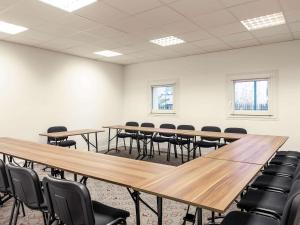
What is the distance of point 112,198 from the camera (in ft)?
11.2

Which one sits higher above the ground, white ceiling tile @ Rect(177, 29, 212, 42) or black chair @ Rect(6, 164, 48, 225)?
white ceiling tile @ Rect(177, 29, 212, 42)

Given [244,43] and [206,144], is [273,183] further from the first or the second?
[244,43]

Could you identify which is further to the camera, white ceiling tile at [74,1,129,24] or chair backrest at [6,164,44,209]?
white ceiling tile at [74,1,129,24]

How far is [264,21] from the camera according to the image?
155 inches

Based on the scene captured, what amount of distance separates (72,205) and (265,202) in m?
1.54

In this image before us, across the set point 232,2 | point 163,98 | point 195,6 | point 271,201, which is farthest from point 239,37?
point 271,201

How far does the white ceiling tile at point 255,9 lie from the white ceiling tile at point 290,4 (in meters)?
0.07

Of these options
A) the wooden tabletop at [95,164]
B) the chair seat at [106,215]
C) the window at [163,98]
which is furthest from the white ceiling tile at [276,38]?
the chair seat at [106,215]

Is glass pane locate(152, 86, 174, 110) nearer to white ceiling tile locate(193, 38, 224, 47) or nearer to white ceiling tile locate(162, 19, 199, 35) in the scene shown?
white ceiling tile locate(193, 38, 224, 47)

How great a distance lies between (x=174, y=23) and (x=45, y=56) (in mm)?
3350

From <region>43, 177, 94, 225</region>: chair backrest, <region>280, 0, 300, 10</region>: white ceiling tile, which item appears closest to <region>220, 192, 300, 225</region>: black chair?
<region>43, 177, 94, 225</region>: chair backrest

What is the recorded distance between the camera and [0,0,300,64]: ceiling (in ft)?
10.6

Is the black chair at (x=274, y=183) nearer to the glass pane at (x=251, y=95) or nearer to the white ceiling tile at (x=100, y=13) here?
the white ceiling tile at (x=100, y=13)

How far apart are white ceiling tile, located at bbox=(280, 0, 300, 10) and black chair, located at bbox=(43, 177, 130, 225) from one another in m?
3.29
